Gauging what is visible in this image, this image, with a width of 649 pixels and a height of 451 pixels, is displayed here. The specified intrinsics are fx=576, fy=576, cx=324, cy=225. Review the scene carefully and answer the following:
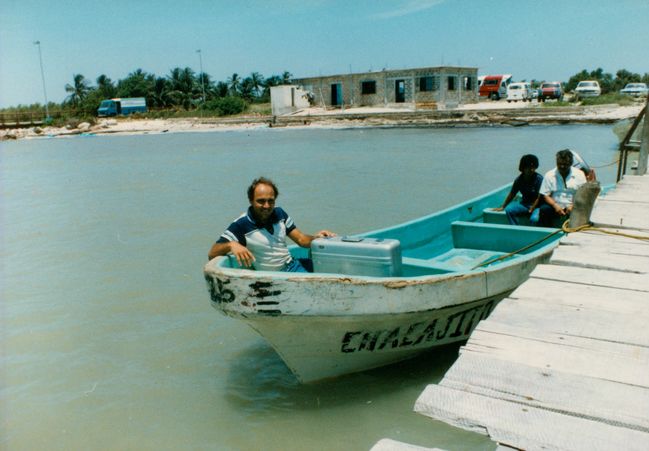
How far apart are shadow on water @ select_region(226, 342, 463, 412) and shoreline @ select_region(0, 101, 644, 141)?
27.4 m

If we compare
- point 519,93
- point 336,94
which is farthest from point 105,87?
point 519,93

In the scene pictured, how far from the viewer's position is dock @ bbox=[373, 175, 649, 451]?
225cm

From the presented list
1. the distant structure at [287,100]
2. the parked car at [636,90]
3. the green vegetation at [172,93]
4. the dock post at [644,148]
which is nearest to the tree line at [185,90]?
the green vegetation at [172,93]

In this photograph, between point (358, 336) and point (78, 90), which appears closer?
point (358, 336)

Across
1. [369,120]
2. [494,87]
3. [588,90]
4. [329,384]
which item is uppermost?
[494,87]

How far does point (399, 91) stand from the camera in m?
44.8

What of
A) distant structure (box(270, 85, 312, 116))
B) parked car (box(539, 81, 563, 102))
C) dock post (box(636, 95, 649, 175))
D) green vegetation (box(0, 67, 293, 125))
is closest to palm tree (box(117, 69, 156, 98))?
green vegetation (box(0, 67, 293, 125))

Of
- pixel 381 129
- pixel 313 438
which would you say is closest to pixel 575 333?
pixel 313 438

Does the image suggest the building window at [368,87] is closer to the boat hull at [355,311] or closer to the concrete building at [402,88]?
the concrete building at [402,88]

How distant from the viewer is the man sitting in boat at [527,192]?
271 inches

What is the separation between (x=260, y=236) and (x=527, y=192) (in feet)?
12.8

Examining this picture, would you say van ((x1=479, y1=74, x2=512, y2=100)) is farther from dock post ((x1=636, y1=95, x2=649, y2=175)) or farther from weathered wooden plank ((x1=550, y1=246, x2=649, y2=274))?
weathered wooden plank ((x1=550, y1=246, x2=649, y2=274))

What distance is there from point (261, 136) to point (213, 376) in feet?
120

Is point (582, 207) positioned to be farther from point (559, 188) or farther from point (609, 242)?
point (559, 188)
